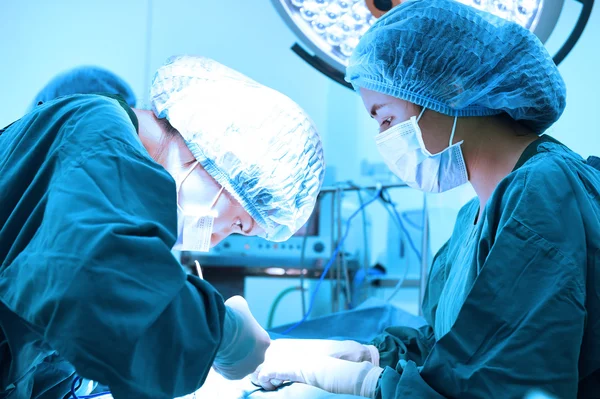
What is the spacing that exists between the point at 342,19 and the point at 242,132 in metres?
0.44

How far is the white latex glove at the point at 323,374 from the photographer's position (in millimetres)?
1420

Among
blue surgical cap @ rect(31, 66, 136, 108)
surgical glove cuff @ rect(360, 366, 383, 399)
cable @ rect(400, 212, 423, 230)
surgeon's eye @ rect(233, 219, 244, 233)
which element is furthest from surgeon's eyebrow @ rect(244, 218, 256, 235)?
cable @ rect(400, 212, 423, 230)

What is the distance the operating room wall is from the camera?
226 centimetres

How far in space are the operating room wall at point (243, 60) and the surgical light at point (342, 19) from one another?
652 millimetres

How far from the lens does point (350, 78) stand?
157cm

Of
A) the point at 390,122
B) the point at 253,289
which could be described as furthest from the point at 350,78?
the point at 253,289

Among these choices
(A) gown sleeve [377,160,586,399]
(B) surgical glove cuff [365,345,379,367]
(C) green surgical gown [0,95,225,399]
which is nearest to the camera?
(C) green surgical gown [0,95,225,399]

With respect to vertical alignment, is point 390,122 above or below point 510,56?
below

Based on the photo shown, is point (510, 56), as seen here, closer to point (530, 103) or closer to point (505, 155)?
point (530, 103)

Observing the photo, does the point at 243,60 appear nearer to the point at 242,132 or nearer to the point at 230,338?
the point at 242,132

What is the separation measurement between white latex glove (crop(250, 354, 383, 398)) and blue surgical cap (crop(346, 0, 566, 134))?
0.70 m

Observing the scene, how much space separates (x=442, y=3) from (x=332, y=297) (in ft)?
5.31

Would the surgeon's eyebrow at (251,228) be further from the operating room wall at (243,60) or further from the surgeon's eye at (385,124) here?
the operating room wall at (243,60)

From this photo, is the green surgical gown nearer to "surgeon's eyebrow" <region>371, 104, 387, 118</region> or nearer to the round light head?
the round light head
